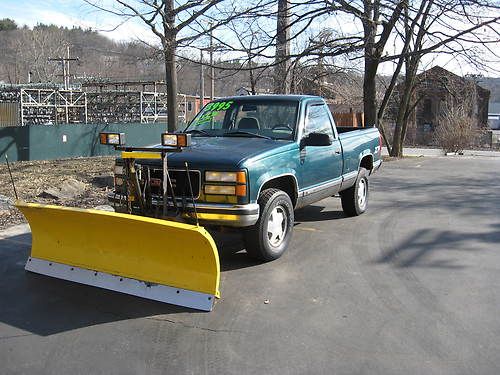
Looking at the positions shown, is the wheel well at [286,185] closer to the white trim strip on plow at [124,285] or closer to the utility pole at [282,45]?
the white trim strip on plow at [124,285]

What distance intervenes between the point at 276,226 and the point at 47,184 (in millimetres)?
6538

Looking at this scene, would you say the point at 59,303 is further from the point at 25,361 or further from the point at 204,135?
the point at 204,135

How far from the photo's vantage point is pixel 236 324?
420 centimetres

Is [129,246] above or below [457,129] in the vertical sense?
below

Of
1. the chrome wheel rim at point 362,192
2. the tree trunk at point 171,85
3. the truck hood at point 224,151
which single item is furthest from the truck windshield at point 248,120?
the tree trunk at point 171,85

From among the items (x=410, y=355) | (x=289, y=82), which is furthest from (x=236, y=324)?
(x=289, y=82)

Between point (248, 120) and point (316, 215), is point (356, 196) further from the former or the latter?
point (248, 120)

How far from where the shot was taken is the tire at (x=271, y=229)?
18.1 ft

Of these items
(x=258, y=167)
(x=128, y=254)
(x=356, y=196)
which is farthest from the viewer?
(x=356, y=196)

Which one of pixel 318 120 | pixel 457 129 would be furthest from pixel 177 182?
pixel 457 129

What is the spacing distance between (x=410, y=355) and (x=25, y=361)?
2672 mm

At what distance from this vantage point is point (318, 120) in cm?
709

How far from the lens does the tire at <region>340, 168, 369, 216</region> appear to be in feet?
26.8

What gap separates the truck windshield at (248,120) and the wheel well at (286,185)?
0.55 metres
